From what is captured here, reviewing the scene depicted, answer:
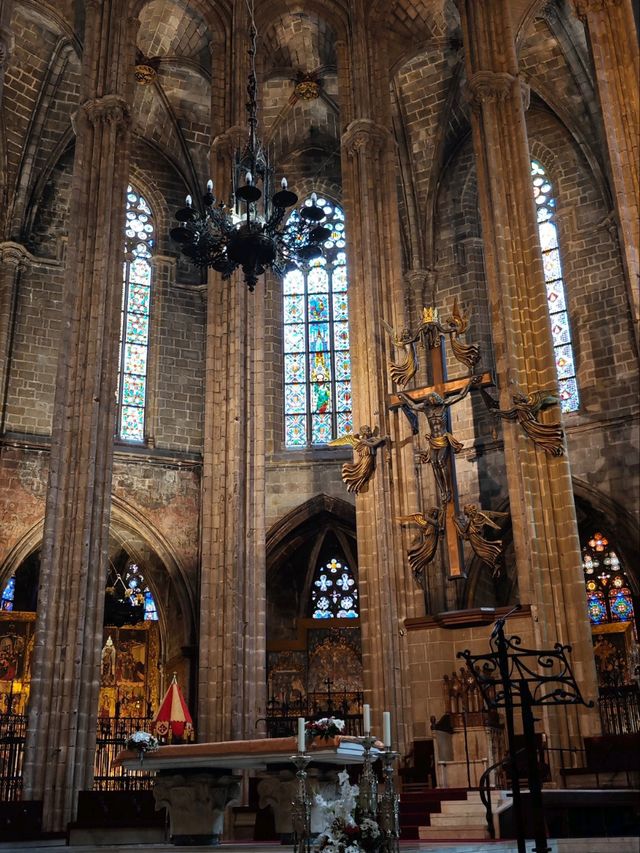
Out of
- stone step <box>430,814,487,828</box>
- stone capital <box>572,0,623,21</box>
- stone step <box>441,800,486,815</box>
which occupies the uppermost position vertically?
stone capital <box>572,0,623,21</box>

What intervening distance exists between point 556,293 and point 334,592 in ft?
25.3

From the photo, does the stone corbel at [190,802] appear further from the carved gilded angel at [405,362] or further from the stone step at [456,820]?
the carved gilded angel at [405,362]

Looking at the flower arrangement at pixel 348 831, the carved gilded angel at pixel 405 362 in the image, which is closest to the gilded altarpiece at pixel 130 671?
the carved gilded angel at pixel 405 362

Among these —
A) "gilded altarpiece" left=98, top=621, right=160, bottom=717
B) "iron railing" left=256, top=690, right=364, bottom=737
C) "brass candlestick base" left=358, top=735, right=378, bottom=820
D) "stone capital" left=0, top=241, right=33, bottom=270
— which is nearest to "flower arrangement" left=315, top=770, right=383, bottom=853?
"brass candlestick base" left=358, top=735, right=378, bottom=820

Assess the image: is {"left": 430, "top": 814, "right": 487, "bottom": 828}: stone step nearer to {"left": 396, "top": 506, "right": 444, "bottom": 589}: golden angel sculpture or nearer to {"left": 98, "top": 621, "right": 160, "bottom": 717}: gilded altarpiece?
{"left": 396, "top": 506, "right": 444, "bottom": 589}: golden angel sculpture

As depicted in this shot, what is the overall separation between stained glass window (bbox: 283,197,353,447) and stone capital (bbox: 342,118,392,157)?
458 cm

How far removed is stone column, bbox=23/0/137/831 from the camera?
12.6 meters

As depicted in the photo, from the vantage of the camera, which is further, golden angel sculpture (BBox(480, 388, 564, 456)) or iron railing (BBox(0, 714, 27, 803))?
iron railing (BBox(0, 714, 27, 803))

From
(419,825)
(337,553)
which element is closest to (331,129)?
(337,553)

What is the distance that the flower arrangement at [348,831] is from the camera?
6.63m

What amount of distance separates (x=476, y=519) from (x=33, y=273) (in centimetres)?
1152

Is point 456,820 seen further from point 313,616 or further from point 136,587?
point 136,587

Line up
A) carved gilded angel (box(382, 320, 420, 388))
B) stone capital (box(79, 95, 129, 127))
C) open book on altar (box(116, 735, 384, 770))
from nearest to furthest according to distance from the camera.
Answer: open book on altar (box(116, 735, 384, 770)) → carved gilded angel (box(382, 320, 420, 388)) → stone capital (box(79, 95, 129, 127))

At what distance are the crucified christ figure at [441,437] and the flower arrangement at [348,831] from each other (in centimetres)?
749
